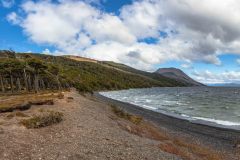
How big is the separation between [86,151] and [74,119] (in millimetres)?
14353

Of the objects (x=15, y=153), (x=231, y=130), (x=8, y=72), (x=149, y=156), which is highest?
(x=8, y=72)

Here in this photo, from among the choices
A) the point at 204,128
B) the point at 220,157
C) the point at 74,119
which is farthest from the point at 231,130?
the point at 74,119

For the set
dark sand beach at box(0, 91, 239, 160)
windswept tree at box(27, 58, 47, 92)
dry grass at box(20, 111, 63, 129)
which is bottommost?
dark sand beach at box(0, 91, 239, 160)

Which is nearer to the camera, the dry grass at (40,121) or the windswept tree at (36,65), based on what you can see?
the dry grass at (40,121)

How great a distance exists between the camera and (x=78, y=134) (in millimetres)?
30312

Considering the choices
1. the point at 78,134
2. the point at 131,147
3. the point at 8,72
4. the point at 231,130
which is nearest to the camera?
the point at 131,147

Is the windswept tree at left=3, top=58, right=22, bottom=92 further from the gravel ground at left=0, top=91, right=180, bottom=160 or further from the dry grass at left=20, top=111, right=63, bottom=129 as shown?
the dry grass at left=20, top=111, right=63, bottom=129

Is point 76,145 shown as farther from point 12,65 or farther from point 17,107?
point 12,65

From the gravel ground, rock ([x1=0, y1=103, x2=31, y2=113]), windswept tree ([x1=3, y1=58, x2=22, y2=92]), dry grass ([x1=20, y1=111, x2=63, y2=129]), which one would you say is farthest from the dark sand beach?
windswept tree ([x1=3, y1=58, x2=22, y2=92])

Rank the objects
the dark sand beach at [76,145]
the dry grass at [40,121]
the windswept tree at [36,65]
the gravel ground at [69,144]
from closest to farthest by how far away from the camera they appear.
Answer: the gravel ground at [69,144], the dark sand beach at [76,145], the dry grass at [40,121], the windswept tree at [36,65]

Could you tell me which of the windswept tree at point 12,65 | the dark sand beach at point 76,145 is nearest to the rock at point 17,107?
the dark sand beach at point 76,145

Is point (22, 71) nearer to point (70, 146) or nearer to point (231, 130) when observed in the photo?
point (231, 130)

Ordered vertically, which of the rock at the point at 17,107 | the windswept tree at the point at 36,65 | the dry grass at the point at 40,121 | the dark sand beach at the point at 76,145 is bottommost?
the dark sand beach at the point at 76,145

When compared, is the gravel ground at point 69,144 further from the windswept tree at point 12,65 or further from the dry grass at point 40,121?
the windswept tree at point 12,65
